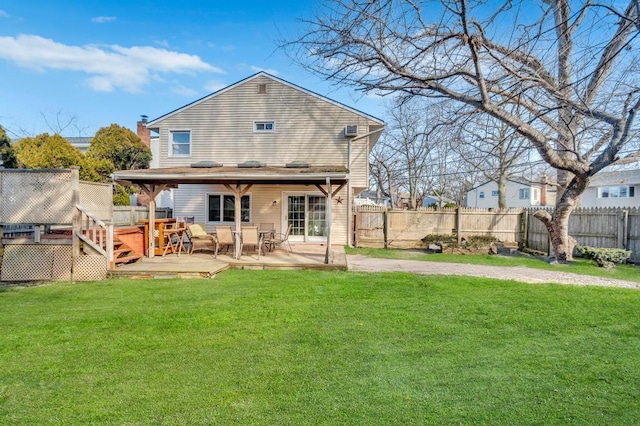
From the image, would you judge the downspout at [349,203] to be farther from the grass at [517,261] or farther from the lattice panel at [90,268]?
the lattice panel at [90,268]

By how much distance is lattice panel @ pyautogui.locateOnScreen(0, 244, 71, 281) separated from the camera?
24.3 feet

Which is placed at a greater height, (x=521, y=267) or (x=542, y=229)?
(x=542, y=229)

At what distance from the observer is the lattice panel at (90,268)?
7.52 meters

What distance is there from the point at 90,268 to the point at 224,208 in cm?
653

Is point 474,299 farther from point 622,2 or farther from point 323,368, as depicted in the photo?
point 622,2

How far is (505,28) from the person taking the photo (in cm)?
657

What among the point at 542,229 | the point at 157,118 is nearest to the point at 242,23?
the point at 157,118

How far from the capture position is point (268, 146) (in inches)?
544

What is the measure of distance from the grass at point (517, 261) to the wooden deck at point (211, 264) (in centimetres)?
252

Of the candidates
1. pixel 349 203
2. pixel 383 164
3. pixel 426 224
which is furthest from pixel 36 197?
pixel 383 164

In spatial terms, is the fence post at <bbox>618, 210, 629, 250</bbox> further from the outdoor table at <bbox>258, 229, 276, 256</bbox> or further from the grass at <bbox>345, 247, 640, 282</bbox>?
the outdoor table at <bbox>258, 229, 276, 256</bbox>

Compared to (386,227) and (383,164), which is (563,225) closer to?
(386,227)

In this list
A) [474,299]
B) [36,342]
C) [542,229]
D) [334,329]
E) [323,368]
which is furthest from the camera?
[542,229]

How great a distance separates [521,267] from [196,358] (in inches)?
359
